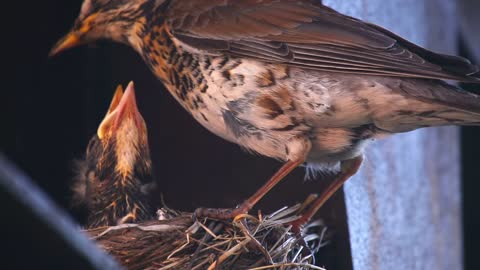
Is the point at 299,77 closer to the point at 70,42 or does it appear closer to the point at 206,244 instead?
the point at 206,244

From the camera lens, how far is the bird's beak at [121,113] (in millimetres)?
4219

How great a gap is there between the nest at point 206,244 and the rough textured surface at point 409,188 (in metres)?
0.52

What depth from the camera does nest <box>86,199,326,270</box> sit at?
3363mm

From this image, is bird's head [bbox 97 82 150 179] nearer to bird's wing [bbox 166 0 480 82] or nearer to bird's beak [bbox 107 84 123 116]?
bird's beak [bbox 107 84 123 116]

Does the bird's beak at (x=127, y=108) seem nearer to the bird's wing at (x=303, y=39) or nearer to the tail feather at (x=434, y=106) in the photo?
the bird's wing at (x=303, y=39)

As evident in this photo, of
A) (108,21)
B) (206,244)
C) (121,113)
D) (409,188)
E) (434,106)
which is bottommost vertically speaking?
(409,188)

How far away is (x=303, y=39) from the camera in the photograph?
3.51 metres

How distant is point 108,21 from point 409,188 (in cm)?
178

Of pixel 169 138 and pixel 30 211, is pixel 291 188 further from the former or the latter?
pixel 30 211

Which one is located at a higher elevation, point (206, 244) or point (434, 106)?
point (434, 106)

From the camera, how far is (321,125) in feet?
11.6

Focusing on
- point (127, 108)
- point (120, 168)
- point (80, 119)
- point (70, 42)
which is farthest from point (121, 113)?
point (80, 119)

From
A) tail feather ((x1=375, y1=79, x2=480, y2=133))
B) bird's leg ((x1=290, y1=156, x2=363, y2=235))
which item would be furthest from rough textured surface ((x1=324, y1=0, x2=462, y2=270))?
tail feather ((x1=375, y1=79, x2=480, y2=133))

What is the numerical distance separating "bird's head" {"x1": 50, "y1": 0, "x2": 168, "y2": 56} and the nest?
0.92 meters
